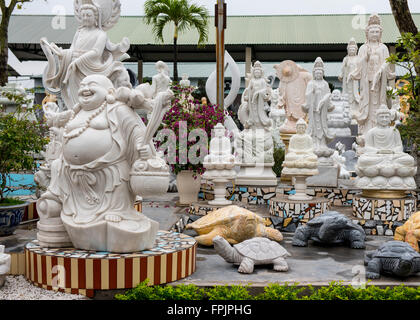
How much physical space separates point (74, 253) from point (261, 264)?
1615mm

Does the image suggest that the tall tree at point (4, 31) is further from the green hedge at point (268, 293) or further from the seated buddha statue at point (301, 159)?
the green hedge at point (268, 293)

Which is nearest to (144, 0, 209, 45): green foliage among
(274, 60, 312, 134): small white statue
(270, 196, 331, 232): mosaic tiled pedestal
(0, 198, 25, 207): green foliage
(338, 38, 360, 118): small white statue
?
(338, 38, 360, 118): small white statue

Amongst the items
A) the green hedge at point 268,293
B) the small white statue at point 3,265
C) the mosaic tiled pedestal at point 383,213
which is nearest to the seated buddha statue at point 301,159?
the mosaic tiled pedestal at point 383,213

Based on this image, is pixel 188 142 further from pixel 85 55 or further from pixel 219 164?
pixel 85 55

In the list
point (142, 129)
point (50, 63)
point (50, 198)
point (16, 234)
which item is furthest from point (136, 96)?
point (50, 63)

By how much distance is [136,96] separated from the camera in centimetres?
391

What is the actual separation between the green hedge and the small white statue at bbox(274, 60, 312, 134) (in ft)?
23.2

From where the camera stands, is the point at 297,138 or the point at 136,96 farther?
the point at 297,138

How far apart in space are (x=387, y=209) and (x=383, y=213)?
73 millimetres

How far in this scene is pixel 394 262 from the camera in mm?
3994

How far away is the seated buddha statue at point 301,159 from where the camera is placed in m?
6.83

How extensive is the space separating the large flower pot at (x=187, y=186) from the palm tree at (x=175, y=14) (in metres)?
9.37

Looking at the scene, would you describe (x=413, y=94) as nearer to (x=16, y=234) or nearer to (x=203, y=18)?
(x=16, y=234)

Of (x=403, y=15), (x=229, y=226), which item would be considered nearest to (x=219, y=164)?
(x=229, y=226)
